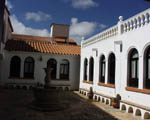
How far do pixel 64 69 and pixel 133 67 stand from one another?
10618 mm

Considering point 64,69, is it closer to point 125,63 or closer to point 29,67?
point 29,67

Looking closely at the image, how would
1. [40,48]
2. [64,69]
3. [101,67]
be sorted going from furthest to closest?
1. [64,69]
2. [40,48]
3. [101,67]

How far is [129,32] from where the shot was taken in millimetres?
10469

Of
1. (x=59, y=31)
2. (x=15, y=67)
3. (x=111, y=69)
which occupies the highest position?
(x=59, y=31)

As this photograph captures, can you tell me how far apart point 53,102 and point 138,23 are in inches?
245

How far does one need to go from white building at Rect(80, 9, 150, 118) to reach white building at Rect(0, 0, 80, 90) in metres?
4.51

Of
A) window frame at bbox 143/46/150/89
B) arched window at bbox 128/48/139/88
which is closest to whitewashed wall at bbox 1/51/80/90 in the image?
arched window at bbox 128/48/139/88

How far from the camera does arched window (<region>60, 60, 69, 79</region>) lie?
64.8ft

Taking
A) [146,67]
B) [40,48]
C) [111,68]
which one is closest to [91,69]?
[111,68]

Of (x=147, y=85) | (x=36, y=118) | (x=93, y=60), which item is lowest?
(x=36, y=118)

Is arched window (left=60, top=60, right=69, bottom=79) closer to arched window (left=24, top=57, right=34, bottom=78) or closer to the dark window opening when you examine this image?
arched window (left=24, top=57, right=34, bottom=78)

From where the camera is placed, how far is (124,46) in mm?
10906

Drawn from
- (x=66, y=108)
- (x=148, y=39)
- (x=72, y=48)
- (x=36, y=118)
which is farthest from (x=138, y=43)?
(x=72, y=48)

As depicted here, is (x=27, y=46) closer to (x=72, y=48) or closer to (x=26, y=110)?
(x=72, y=48)
